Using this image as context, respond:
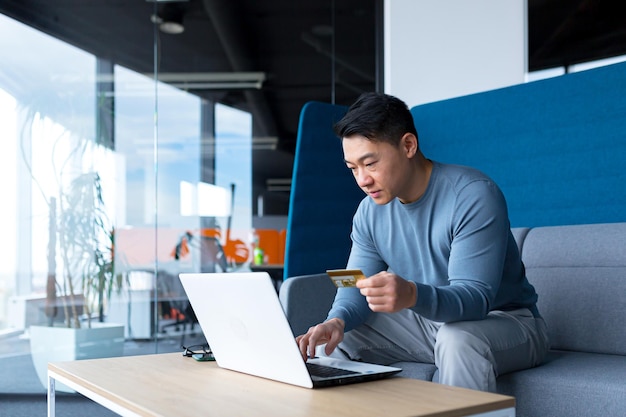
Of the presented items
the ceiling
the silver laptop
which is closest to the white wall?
the ceiling

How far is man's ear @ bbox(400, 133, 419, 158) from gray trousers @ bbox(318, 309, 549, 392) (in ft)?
1.49

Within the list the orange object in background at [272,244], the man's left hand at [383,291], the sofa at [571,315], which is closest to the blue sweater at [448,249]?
the man's left hand at [383,291]

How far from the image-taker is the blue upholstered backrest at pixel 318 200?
9.43 ft

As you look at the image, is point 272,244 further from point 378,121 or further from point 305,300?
point 378,121

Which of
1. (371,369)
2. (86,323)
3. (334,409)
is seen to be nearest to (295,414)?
(334,409)

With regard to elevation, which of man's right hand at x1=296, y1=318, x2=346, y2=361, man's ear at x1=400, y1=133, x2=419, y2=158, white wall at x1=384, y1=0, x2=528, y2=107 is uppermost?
white wall at x1=384, y1=0, x2=528, y2=107

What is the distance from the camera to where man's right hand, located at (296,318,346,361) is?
162 centimetres

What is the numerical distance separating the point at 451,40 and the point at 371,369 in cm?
239

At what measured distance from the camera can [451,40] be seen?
3.46m

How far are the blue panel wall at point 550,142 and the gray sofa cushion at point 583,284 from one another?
0.95 ft

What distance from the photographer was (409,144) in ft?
6.25

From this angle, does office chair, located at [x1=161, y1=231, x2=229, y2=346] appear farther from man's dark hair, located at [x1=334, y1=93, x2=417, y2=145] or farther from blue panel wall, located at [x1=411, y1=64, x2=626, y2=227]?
man's dark hair, located at [x1=334, y1=93, x2=417, y2=145]

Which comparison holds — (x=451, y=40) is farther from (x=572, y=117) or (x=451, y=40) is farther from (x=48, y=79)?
(x=48, y=79)

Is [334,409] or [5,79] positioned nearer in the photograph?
[334,409]
